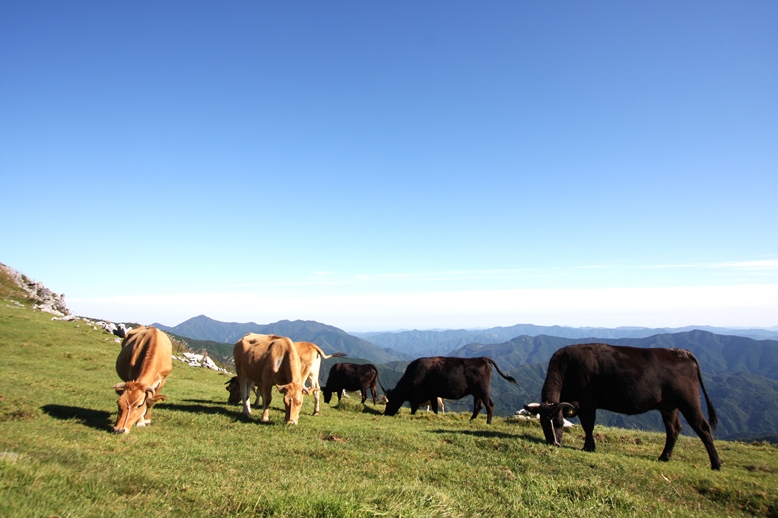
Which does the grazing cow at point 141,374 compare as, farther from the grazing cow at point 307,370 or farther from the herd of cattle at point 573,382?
the grazing cow at point 307,370

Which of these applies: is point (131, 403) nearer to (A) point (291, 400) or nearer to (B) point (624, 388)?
(A) point (291, 400)

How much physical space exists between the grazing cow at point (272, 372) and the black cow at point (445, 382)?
606 cm

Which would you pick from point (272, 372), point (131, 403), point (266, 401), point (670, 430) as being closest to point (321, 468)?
point (131, 403)

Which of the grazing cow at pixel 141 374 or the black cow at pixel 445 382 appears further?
the black cow at pixel 445 382

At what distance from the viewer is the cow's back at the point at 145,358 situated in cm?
1141

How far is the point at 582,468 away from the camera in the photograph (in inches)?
368

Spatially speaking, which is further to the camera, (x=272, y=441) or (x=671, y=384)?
(x=671, y=384)

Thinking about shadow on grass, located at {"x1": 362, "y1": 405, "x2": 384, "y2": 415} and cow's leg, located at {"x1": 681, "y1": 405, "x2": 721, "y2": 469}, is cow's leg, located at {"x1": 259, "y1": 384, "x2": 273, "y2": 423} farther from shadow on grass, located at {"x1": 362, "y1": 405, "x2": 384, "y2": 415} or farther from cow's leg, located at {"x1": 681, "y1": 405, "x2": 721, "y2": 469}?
cow's leg, located at {"x1": 681, "y1": 405, "x2": 721, "y2": 469}

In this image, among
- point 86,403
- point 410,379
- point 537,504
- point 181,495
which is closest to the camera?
point 181,495

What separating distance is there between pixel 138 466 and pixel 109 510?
2608 mm

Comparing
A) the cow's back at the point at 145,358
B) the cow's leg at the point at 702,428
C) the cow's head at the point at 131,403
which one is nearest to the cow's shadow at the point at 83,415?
the cow's head at the point at 131,403

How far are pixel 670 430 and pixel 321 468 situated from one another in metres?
9.74

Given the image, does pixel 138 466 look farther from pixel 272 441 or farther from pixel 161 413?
pixel 161 413

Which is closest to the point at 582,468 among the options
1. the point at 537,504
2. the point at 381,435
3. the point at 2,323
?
the point at 537,504
